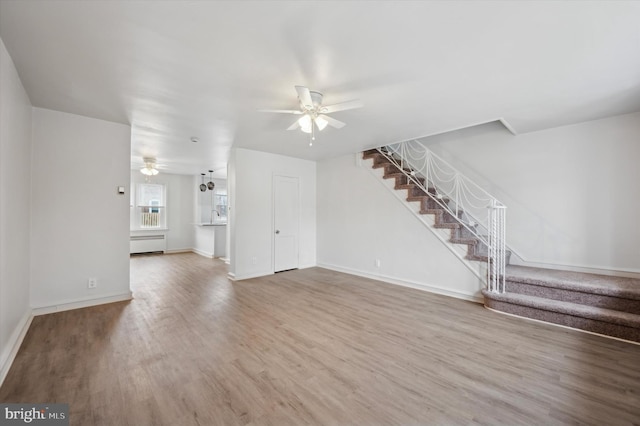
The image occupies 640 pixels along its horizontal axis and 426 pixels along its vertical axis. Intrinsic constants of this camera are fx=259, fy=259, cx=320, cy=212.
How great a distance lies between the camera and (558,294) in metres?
3.27

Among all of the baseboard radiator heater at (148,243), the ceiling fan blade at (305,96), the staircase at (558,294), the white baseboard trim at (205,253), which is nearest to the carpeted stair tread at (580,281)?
the staircase at (558,294)

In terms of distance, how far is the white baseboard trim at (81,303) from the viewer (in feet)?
11.1

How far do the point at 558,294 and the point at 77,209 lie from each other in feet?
21.3

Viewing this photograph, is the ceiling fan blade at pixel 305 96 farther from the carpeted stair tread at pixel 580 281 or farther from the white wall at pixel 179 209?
the white wall at pixel 179 209

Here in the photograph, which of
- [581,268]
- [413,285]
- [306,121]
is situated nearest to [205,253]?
[413,285]

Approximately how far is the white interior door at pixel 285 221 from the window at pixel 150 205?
17.0 feet

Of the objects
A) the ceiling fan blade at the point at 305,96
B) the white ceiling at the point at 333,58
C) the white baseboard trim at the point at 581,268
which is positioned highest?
the white ceiling at the point at 333,58

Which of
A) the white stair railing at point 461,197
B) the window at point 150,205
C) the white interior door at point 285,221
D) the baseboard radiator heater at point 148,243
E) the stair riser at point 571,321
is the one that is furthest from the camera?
the window at point 150,205

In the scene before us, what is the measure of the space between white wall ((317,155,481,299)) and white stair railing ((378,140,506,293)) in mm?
465

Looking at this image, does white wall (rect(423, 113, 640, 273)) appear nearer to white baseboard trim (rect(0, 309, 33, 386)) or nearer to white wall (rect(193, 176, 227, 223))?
white baseboard trim (rect(0, 309, 33, 386))

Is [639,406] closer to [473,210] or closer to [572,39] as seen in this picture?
[572,39]

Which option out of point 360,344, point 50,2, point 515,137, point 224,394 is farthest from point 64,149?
point 515,137

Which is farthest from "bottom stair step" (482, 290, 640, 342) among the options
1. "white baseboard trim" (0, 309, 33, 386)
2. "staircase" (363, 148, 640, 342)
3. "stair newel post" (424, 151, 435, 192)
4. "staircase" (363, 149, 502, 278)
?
"white baseboard trim" (0, 309, 33, 386)

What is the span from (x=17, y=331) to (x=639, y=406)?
5.42 meters
